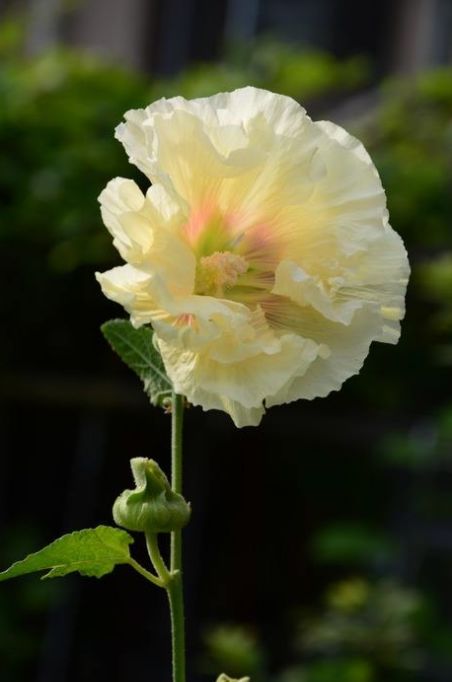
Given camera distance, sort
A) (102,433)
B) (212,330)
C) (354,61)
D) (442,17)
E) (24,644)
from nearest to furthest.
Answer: (212,330) → (24,644) → (102,433) → (354,61) → (442,17)

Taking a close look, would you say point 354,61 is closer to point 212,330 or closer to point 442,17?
point 442,17

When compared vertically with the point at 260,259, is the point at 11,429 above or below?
above

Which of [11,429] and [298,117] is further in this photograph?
[11,429]

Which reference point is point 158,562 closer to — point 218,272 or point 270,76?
point 218,272

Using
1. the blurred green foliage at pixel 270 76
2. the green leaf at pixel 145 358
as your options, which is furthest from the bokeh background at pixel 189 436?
the green leaf at pixel 145 358

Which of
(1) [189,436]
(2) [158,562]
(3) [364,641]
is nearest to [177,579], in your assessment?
(2) [158,562]

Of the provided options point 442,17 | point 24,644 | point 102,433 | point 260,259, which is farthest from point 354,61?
point 260,259
